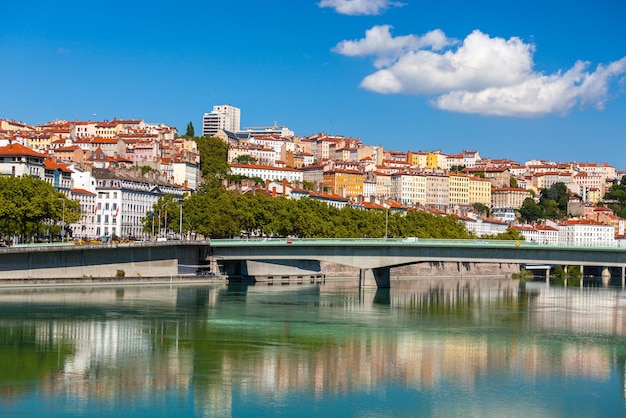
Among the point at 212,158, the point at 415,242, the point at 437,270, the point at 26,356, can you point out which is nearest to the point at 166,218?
the point at 415,242

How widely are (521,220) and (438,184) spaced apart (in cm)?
1662

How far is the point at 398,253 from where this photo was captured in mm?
72312

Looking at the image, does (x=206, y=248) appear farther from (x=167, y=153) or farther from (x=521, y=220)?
(x=521, y=220)

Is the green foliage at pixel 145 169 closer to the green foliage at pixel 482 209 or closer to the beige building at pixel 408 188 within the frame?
the beige building at pixel 408 188

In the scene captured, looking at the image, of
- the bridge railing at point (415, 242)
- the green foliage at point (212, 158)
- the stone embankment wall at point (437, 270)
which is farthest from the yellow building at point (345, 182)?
the bridge railing at point (415, 242)

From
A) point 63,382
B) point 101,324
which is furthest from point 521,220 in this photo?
point 63,382

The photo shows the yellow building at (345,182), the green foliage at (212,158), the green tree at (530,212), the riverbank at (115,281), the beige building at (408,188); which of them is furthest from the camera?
the green tree at (530,212)

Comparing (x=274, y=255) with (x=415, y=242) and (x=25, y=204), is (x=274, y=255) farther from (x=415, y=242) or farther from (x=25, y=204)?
(x=25, y=204)

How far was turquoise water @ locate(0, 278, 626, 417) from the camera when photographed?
31.6 metres

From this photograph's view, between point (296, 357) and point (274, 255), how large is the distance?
34574mm

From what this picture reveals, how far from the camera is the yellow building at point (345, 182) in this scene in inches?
6676

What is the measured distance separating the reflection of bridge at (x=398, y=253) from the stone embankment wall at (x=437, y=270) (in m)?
14.4

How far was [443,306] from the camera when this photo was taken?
64.9 meters

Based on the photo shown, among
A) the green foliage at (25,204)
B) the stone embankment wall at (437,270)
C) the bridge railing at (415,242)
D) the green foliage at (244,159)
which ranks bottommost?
the stone embankment wall at (437,270)
